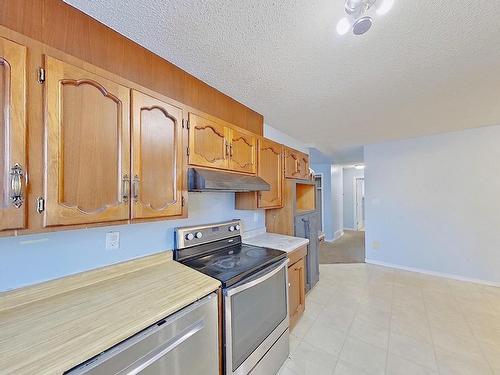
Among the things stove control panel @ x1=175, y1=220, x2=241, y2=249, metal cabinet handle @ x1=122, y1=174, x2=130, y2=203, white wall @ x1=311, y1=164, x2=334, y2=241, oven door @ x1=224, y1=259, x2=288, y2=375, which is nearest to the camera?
metal cabinet handle @ x1=122, y1=174, x2=130, y2=203

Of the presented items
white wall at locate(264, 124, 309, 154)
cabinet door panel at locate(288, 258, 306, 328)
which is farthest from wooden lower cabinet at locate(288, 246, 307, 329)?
white wall at locate(264, 124, 309, 154)

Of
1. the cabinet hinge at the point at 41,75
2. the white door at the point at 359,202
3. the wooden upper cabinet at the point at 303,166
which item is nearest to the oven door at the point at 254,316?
the cabinet hinge at the point at 41,75

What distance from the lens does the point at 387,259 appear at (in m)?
3.91

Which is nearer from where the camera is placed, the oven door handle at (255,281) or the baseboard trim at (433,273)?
the oven door handle at (255,281)

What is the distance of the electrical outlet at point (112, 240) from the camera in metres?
1.31

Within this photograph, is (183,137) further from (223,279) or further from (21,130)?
(223,279)

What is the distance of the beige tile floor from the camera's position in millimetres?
1697

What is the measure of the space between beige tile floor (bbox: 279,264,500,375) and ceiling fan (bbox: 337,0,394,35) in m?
2.35

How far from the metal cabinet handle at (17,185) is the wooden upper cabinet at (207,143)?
82 cm

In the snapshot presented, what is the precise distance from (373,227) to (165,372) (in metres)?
4.19

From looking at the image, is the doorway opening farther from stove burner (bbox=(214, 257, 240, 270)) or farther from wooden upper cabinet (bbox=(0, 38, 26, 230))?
wooden upper cabinet (bbox=(0, 38, 26, 230))

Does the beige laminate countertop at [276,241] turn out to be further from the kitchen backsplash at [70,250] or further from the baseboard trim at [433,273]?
the baseboard trim at [433,273]

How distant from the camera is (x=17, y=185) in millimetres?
783

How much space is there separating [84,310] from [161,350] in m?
0.39
